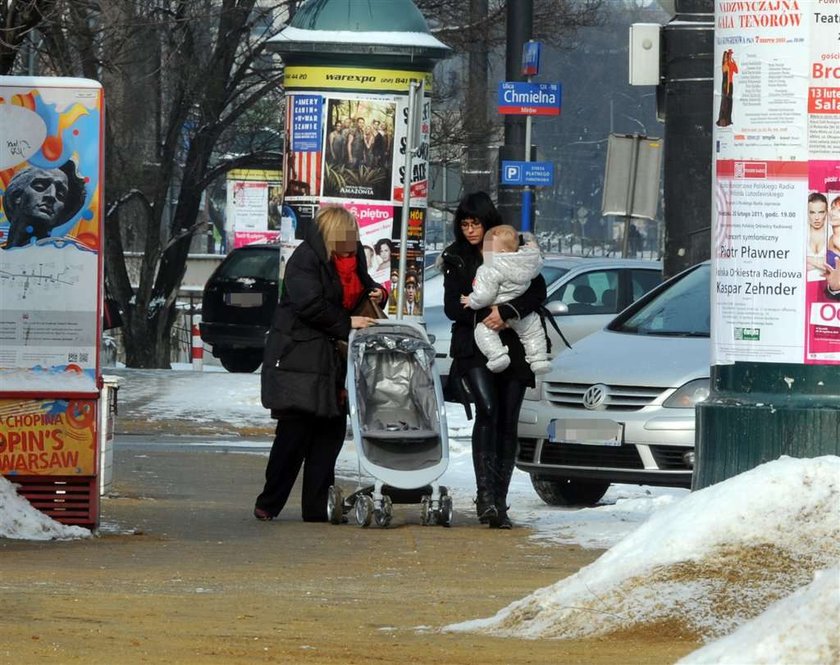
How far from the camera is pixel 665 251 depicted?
14.5 m

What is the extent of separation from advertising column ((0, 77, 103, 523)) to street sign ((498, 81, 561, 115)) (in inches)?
260

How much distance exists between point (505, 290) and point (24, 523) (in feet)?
8.69

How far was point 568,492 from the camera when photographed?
1187 cm

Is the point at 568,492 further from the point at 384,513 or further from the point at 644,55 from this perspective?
the point at 644,55

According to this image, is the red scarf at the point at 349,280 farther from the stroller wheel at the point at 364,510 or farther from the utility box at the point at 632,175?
the utility box at the point at 632,175

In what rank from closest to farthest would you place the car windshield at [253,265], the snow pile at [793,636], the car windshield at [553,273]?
1. the snow pile at [793,636]
2. the car windshield at [553,273]
3. the car windshield at [253,265]

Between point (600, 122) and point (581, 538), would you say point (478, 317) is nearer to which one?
point (581, 538)

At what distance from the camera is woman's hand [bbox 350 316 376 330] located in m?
10.0

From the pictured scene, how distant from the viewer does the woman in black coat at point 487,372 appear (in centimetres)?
1012

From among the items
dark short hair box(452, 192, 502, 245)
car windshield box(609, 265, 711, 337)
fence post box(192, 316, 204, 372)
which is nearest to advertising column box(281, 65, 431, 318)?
car windshield box(609, 265, 711, 337)

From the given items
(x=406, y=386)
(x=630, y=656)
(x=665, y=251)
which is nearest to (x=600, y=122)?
(x=665, y=251)

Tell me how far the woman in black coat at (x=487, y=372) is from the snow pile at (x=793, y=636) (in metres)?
5.15

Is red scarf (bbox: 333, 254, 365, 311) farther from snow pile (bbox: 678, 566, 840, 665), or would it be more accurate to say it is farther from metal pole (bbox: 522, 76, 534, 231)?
metal pole (bbox: 522, 76, 534, 231)

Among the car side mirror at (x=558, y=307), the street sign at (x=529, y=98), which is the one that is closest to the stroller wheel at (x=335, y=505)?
the car side mirror at (x=558, y=307)
